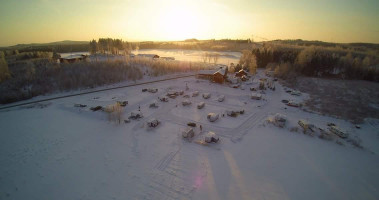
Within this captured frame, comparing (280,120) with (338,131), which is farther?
(280,120)

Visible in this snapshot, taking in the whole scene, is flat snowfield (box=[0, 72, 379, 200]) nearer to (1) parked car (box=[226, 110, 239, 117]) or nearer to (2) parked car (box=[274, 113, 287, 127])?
(2) parked car (box=[274, 113, 287, 127])

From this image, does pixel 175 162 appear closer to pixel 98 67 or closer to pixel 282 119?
pixel 282 119

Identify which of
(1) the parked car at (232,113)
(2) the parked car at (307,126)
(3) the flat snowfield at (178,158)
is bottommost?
(3) the flat snowfield at (178,158)

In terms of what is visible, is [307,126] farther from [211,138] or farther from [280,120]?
[211,138]

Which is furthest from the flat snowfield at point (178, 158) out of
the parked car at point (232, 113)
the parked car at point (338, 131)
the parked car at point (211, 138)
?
the parked car at point (232, 113)

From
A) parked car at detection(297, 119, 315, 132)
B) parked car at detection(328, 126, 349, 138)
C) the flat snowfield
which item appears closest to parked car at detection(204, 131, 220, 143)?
the flat snowfield

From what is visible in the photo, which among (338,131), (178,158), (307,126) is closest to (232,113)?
(307,126)

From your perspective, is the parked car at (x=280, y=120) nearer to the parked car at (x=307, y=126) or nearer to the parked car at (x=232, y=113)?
the parked car at (x=307, y=126)

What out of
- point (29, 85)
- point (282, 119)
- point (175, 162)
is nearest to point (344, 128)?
point (282, 119)
